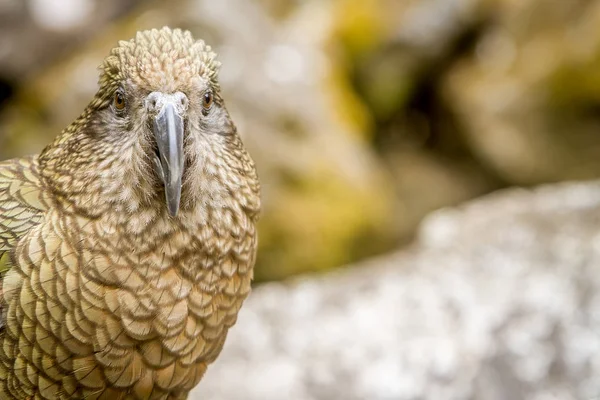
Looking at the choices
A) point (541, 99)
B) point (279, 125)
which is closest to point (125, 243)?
point (279, 125)

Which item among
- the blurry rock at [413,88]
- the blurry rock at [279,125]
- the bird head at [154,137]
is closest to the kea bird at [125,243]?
the bird head at [154,137]

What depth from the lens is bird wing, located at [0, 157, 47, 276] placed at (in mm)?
2350

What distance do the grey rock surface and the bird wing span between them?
1.82 meters

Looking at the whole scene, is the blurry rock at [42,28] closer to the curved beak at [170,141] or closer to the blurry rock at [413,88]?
the blurry rock at [413,88]

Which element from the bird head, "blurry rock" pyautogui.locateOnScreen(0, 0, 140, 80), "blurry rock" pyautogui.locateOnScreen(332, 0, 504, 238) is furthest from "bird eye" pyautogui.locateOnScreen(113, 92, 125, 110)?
"blurry rock" pyautogui.locateOnScreen(332, 0, 504, 238)

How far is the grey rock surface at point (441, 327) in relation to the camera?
12.3ft

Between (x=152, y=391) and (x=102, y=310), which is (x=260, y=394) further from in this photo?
(x=102, y=310)

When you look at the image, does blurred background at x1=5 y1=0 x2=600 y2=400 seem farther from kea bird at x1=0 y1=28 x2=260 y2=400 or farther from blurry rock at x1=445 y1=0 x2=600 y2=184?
kea bird at x1=0 y1=28 x2=260 y2=400

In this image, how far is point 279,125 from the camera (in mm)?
6078

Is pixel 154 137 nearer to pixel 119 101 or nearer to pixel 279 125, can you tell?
pixel 119 101

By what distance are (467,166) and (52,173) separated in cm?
574

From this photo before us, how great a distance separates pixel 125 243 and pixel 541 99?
5572 millimetres

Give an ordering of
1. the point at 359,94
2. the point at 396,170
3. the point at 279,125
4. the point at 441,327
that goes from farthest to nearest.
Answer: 1. the point at 396,170
2. the point at 359,94
3. the point at 279,125
4. the point at 441,327

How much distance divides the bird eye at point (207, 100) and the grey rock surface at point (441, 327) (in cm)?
201
